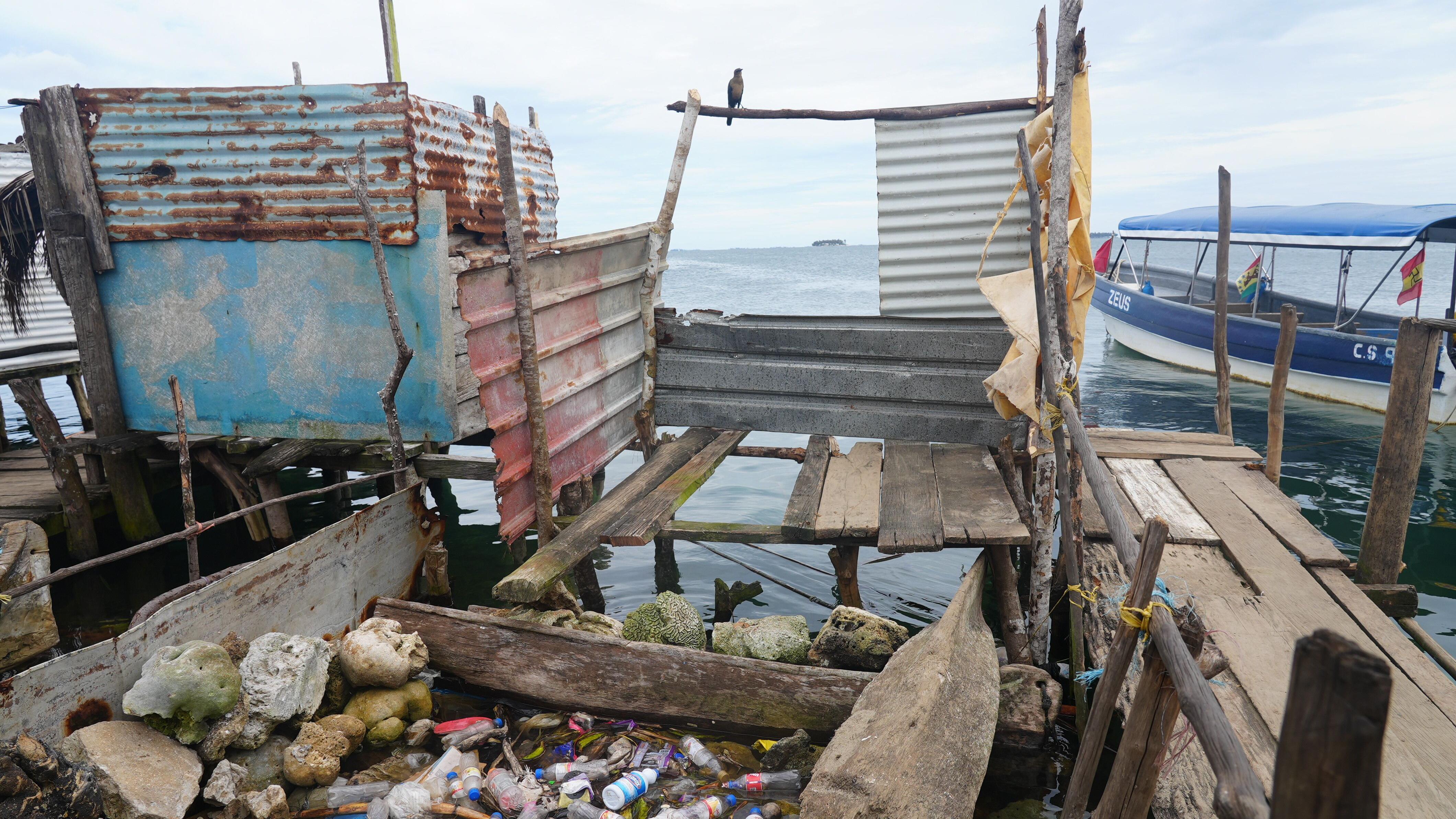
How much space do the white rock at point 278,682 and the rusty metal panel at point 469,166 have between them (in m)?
3.03

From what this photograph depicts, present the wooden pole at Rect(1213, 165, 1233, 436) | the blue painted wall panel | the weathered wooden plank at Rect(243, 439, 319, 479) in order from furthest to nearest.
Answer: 1. the wooden pole at Rect(1213, 165, 1233, 436)
2. the weathered wooden plank at Rect(243, 439, 319, 479)
3. the blue painted wall panel

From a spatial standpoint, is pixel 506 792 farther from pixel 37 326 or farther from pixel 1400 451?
pixel 37 326

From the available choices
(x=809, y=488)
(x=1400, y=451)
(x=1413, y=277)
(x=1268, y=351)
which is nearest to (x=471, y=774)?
(x=809, y=488)

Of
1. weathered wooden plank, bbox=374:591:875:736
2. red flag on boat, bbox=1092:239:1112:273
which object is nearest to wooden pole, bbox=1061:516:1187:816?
weathered wooden plank, bbox=374:591:875:736

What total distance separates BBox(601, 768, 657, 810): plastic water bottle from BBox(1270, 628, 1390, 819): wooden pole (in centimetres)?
320

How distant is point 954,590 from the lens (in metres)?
8.80

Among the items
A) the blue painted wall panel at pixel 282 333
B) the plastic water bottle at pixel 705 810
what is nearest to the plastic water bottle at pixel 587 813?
the plastic water bottle at pixel 705 810

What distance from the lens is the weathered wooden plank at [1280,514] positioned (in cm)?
531

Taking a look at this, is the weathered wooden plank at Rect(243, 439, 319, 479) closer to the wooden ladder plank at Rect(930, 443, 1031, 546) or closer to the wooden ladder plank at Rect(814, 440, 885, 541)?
the wooden ladder plank at Rect(814, 440, 885, 541)

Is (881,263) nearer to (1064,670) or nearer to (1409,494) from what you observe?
(1064,670)

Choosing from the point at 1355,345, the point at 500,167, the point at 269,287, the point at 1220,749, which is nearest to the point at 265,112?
the point at 269,287

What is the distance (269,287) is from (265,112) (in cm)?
124

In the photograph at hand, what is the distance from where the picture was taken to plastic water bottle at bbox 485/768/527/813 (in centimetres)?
391

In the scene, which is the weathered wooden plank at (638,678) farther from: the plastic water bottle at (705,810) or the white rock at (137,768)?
the white rock at (137,768)
